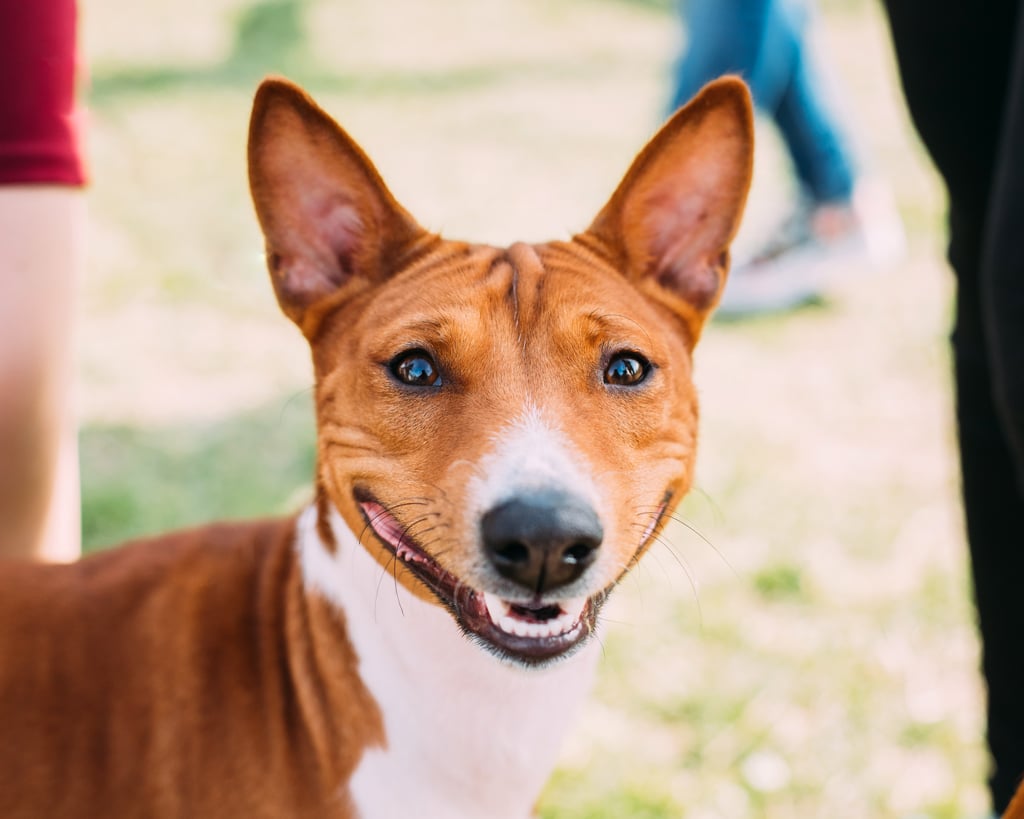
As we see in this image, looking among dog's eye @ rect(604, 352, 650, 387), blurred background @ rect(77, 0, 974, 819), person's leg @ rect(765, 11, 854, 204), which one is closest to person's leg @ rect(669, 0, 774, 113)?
person's leg @ rect(765, 11, 854, 204)

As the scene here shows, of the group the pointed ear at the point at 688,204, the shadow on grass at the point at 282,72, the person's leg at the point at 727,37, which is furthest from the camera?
the shadow on grass at the point at 282,72

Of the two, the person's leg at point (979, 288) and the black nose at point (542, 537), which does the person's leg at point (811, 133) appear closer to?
the person's leg at point (979, 288)

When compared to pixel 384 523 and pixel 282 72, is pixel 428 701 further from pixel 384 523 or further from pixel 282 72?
pixel 282 72

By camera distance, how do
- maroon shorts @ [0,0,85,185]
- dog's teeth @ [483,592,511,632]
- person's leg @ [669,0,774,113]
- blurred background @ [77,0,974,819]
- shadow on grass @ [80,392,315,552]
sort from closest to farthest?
dog's teeth @ [483,592,511,632], maroon shorts @ [0,0,85,185], blurred background @ [77,0,974,819], shadow on grass @ [80,392,315,552], person's leg @ [669,0,774,113]

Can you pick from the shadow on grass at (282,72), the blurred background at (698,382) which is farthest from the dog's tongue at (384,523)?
the shadow on grass at (282,72)

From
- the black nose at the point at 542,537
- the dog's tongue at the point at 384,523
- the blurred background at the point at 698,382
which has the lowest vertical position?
the blurred background at the point at 698,382

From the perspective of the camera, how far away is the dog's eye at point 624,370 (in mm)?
2408

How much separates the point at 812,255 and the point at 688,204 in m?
4.06

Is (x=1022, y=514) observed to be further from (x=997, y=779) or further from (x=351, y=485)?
(x=351, y=485)

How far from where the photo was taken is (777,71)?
6.17 m

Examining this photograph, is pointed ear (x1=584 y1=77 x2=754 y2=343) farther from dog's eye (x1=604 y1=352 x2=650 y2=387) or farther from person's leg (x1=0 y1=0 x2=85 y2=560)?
person's leg (x1=0 y1=0 x2=85 y2=560)

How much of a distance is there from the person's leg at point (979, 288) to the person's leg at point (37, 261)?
85.1 inches

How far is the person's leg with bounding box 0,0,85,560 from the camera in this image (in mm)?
2807

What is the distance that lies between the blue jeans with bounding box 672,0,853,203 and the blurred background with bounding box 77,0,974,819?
0.65 m
